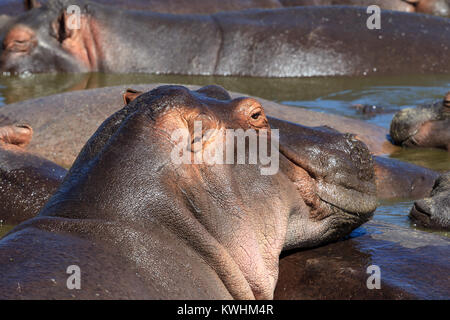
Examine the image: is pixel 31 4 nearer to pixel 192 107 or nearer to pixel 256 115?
pixel 256 115

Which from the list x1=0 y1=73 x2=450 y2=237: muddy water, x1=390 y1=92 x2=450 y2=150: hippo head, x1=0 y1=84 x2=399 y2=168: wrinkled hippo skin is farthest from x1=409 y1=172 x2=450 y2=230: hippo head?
x1=0 y1=73 x2=450 y2=237: muddy water

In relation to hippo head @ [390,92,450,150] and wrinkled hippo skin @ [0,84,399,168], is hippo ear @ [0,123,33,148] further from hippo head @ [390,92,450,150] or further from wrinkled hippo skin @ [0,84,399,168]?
hippo head @ [390,92,450,150]

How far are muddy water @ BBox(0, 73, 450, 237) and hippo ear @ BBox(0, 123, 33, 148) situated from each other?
3373mm

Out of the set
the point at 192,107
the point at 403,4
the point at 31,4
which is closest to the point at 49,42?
the point at 31,4

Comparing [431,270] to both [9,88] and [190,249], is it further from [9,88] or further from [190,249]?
[9,88]

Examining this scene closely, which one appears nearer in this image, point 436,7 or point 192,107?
point 192,107

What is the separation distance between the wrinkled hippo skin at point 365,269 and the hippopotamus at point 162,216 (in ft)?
0.84

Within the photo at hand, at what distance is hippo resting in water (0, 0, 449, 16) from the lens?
1159 centimetres

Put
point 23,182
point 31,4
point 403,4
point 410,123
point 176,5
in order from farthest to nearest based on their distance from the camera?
point 403,4, point 176,5, point 31,4, point 410,123, point 23,182

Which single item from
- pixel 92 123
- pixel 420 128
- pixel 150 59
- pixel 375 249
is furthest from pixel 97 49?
pixel 375 249

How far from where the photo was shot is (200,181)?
244cm

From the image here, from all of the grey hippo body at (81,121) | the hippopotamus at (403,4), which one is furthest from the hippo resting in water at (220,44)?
the hippopotamus at (403,4)

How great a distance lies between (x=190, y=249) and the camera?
2361 millimetres

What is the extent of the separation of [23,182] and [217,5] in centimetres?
809
